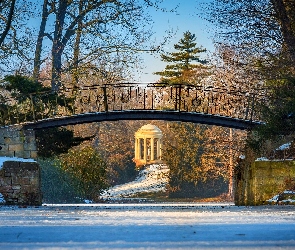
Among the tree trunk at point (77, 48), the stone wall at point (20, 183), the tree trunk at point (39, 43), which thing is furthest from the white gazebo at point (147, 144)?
the stone wall at point (20, 183)

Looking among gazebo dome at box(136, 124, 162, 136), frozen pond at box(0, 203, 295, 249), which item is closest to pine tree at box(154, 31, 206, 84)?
gazebo dome at box(136, 124, 162, 136)

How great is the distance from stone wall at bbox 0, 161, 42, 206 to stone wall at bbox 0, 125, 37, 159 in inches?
26.2

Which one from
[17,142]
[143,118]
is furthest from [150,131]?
[17,142]

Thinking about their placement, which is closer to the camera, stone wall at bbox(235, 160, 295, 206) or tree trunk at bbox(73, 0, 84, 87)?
stone wall at bbox(235, 160, 295, 206)

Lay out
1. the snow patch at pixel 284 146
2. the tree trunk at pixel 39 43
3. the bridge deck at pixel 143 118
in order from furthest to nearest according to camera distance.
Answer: the tree trunk at pixel 39 43 < the bridge deck at pixel 143 118 < the snow patch at pixel 284 146

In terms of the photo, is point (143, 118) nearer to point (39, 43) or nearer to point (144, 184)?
point (39, 43)

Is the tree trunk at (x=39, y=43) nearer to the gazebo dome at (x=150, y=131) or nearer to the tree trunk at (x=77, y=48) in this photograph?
the tree trunk at (x=77, y=48)

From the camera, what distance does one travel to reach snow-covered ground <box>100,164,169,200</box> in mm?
34844

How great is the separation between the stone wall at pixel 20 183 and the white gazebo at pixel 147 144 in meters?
25.0

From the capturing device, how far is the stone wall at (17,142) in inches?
664

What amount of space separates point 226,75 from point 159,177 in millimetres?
9349

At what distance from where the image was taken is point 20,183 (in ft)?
53.2

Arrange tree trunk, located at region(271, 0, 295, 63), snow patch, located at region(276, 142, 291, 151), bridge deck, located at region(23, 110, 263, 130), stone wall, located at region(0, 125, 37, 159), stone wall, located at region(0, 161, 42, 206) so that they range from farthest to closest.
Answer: bridge deck, located at region(23, 110, 263, 130), stone wall, located at region(0, 125, 37, 159), tree trunk, located at region(271, 0, 295, 63), stone wall, located at region(0, 161, 42, 206), snow patch, located at region(276, 142, 291, 151)

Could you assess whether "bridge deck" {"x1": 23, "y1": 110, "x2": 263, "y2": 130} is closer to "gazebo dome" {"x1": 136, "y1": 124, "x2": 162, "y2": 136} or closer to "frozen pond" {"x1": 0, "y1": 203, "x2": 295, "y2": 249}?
"frozen pond" {"x1": 0, "y1": 203, "x2": 295, "y2": 249}
